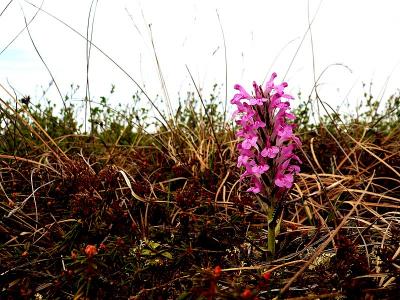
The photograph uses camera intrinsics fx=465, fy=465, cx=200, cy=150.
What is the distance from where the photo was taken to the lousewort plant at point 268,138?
7.75 feet

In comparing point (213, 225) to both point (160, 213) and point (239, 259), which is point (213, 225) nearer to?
point (239, 259)

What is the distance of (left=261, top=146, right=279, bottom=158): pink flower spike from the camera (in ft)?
7.65

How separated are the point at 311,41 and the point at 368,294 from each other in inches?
122

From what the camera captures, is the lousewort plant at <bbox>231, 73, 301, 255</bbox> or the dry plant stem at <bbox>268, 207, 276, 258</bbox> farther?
the dry plant stem at <bbox>268, 207, 276, 258</bbox>

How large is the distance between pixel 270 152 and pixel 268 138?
8 cm

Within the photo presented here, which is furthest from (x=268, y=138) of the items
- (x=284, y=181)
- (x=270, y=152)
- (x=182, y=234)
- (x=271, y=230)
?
(x=182, y=234)

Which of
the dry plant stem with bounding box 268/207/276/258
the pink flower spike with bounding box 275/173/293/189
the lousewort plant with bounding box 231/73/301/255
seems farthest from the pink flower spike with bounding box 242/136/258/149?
the dry plant stem with bounding box 268/207/276/258

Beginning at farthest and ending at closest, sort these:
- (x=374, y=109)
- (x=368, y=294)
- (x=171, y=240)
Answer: (x=374, y=109), (x=171, y=240), (x=368, y=294)

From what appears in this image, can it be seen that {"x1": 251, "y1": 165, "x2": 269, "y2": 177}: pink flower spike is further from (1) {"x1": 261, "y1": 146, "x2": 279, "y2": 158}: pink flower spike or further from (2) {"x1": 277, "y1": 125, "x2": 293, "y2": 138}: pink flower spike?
(2) {"x1": 277, "y1": 125, "x2": 293, "y2": 138}: pink flower spike

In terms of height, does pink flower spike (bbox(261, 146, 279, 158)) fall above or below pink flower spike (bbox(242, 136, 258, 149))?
below

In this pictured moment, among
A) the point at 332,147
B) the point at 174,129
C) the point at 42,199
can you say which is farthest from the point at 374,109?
the point at 42,199

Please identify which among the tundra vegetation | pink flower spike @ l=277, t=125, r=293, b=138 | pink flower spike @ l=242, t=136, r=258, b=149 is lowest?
the tundra vegetation

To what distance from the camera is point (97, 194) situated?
11.3 feet

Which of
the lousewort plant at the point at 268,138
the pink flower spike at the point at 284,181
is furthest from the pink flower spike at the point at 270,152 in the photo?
the pink flower spike at the point at 284,181
